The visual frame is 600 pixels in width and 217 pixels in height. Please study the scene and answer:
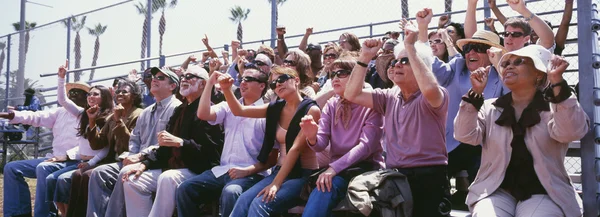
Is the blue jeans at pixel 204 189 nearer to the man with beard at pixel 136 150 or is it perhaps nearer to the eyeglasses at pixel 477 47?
the man with beard at pixel 136 150

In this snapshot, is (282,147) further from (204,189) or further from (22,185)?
(22,185)

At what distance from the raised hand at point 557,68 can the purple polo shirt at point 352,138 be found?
1.37 meters

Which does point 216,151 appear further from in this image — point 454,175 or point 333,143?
point 454,175

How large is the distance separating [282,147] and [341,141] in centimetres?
79

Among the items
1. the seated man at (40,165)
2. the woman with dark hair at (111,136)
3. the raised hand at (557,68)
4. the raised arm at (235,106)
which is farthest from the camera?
the seated man at (40,165)

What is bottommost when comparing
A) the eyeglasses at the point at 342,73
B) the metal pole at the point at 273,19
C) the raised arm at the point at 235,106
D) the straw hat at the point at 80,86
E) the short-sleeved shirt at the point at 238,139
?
the short-sleeved shirt at the point at 238,139

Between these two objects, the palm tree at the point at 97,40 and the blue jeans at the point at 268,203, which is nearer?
the blue jeans at the point at 268,203

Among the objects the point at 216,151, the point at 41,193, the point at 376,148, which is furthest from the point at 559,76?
the point at 41,193

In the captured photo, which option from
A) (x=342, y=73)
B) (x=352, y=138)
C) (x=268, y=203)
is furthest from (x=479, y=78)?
(x=268, y=203)

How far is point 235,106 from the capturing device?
4980mm

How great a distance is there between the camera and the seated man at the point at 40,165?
22.8ft

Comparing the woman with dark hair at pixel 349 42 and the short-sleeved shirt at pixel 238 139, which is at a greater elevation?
the woman with dark hair at pixel 349 42

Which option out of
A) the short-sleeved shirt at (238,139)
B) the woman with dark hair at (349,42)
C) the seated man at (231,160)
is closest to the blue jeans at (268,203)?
the seated man at (231,160)

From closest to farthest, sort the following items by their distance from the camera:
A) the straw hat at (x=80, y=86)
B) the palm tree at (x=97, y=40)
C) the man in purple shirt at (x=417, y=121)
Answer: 1. the man in purple shirt at (x=417, y=121)
2. the straw hat at (x=80, y=86)
3. the palm tree at (x=97, y=40)
